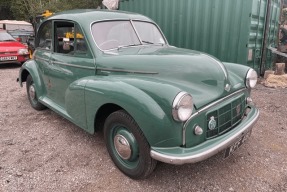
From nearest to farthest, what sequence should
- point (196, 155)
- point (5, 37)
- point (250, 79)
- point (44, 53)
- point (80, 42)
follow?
point (196, 155)
point (250, 79)
point (80, 42)
point (44, 53)
point (5, 37)

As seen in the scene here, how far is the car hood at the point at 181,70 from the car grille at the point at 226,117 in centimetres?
13

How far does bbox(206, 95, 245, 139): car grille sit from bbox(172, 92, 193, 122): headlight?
0.91 feet

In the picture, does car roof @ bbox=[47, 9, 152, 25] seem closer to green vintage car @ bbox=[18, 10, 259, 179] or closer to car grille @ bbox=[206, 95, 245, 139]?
green vintage car @ bbox=[18, 10, 259, 179]

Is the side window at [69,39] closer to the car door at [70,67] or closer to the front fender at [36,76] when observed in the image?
the car door at [70,67]

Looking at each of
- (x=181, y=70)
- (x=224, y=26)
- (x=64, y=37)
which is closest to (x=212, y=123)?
(x=181, y=70)

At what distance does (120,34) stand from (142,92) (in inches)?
49.7

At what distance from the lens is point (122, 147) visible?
2547 millimetres

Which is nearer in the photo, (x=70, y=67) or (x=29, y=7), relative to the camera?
(x=70, y=67)

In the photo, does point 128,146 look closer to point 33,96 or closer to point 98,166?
point 98,166

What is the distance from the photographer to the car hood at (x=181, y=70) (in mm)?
2449

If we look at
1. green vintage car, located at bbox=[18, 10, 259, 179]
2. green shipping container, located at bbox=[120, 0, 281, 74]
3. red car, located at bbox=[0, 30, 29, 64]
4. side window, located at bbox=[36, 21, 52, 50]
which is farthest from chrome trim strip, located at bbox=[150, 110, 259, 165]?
red car, located at bbox=[0, 30, 29, 64]

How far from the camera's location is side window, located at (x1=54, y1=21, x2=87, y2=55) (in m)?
3.19

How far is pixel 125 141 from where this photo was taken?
248 centimetres

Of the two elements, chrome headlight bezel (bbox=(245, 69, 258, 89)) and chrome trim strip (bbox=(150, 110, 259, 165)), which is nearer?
chrome trim strip (bbox=(150, 110, 259, 165))
